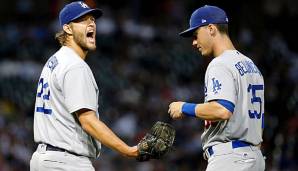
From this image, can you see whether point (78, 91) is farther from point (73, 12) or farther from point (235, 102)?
point (235, 102)

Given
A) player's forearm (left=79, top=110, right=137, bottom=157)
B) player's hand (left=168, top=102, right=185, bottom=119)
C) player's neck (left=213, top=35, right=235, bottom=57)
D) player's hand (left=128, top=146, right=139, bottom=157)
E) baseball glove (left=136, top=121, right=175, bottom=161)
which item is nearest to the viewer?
player's forearm (left=79, top=110, right=137, bottom=157)

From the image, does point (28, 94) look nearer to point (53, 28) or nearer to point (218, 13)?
point (53, 28)

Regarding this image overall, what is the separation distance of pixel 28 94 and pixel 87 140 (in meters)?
7.09

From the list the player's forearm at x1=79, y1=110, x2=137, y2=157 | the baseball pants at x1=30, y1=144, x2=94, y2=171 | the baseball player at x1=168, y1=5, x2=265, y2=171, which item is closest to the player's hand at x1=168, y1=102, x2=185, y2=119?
the baseball player at x1=168, y1=5, x2=265, y2=171

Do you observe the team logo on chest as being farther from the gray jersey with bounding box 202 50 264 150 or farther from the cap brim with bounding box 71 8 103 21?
the cap brim with bounding box 71 8 103 21

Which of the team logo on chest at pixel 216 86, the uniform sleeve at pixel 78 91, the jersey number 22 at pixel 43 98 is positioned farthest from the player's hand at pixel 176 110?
the jersey number 22 at pixel 43 98

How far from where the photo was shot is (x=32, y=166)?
538cm

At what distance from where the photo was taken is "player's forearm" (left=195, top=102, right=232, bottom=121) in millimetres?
5250

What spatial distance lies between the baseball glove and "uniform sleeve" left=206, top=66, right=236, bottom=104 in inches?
16.0

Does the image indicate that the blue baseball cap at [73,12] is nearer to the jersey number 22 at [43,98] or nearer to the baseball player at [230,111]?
the jersey number 22 at [43,98]

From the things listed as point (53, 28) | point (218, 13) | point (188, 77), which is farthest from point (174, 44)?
point (218, 13)

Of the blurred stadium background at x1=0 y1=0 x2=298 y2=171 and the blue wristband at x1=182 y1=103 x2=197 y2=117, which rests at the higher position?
the blue wristband at x1=182 y1=103 x2=197 y2=117

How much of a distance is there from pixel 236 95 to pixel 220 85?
155mm

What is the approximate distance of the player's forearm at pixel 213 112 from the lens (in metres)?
5.25
